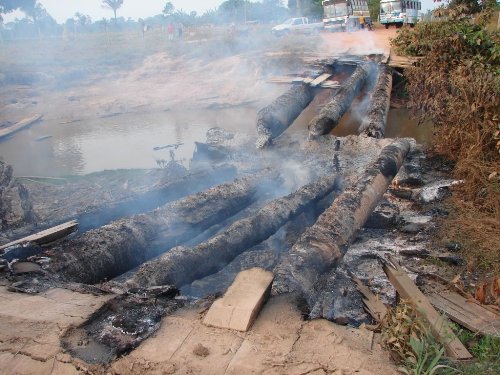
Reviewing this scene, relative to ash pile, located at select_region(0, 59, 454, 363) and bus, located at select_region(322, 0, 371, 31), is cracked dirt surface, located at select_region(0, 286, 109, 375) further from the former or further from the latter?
bus, located at select_region(322, 0, 371, 31)

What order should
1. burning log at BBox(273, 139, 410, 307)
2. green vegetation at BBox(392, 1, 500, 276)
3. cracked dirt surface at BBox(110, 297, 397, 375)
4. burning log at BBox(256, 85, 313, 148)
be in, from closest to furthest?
cracked dirt surface at BBox(110, 297, 397, 375) < burning log at BBox(273, 139, 410, 307) < green vegetation at BBox(392, 1, 500, 276) < burning log at BBox(256, 85, 313, 148)

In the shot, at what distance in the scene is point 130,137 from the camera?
14.3 m

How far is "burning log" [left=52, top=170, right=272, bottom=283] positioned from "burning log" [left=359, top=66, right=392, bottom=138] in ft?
13.2

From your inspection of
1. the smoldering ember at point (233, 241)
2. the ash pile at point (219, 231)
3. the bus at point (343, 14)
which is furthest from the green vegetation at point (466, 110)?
the bus at point (343, 14)

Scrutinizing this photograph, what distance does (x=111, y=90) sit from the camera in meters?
21.0

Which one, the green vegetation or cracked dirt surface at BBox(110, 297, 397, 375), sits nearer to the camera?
cracked dirt surface at BBox(110, 297, 397, 375)

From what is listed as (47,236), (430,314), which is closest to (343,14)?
(47,236)

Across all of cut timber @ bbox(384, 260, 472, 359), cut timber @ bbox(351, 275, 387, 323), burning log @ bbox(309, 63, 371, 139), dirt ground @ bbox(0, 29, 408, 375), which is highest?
burning log @ bbox(309, 63, 371, 139)

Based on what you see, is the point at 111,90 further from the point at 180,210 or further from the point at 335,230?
the point at 335,230

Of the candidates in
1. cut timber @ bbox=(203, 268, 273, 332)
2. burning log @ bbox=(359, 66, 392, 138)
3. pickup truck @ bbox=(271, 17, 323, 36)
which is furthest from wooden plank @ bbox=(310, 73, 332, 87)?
pickup truck @ bbox=(271, 17, 323, 36)

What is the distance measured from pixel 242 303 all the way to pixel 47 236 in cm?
262

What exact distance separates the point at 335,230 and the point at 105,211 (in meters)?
3.17

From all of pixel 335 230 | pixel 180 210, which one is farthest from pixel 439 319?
pixel 180 210

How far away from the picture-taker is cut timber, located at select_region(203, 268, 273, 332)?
10.2ft
